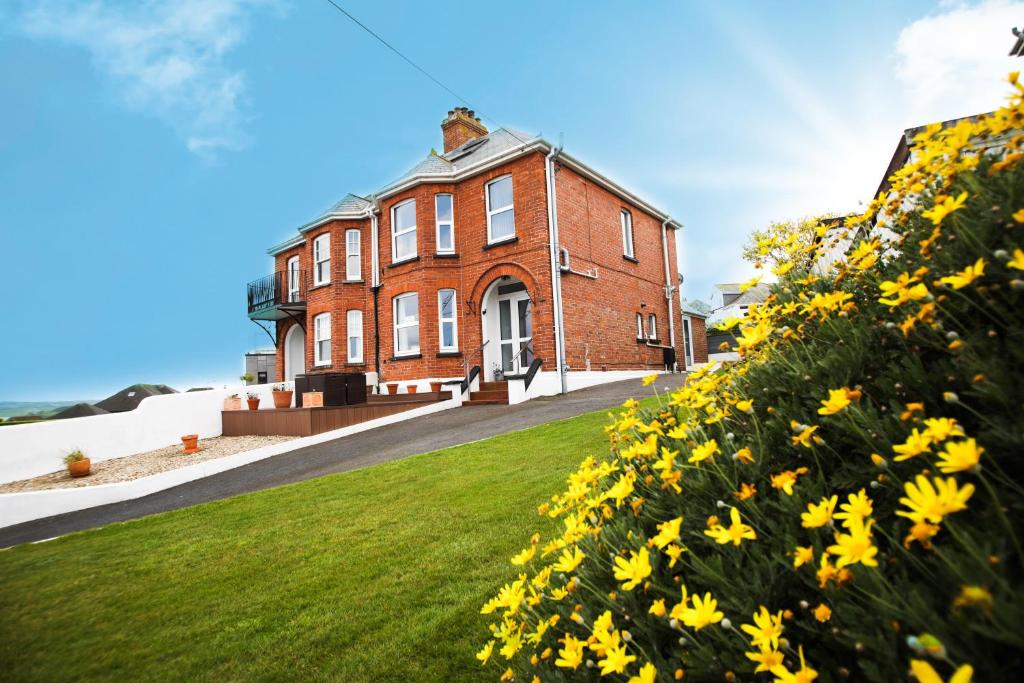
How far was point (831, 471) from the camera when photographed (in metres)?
1.10

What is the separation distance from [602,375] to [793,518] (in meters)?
14.2

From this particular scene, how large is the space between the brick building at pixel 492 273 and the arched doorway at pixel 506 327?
36 millimetres

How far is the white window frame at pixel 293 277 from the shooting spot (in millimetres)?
21391

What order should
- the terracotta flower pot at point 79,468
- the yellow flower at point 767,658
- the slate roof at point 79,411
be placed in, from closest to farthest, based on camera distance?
1. the yellow flower at point 767,658
2. the terracotta flower pot at point 79,468
3. the slate roof at point 79,411

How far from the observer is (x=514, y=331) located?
15570mm

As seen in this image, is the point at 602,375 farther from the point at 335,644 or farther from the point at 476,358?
the point at 335,644

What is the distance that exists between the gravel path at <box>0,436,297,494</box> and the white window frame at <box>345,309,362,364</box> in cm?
535

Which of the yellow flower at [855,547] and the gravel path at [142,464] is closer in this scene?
the yellow flower at [855,547]

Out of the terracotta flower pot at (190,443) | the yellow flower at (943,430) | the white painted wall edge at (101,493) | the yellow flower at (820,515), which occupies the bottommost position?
the white painted wall edge at (101,493)

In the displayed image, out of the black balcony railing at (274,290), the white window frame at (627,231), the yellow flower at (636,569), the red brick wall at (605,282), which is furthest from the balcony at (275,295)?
the yellow flower at (636,569)

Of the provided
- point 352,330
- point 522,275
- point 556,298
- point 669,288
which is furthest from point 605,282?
point 352,330

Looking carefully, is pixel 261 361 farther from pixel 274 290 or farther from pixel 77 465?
pixel 77 465

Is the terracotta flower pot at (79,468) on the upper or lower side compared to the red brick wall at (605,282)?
lower

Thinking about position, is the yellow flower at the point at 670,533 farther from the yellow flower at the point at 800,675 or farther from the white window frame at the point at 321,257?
the white window frame at the point at 321,257
